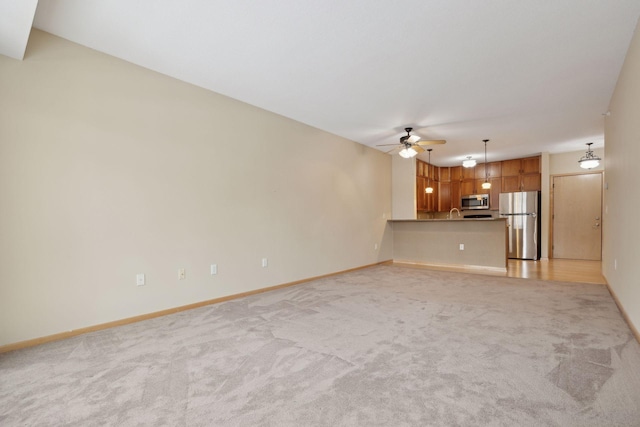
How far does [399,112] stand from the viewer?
4.52 m

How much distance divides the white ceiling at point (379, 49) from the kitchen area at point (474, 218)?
8.62 feet

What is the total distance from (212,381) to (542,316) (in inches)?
125

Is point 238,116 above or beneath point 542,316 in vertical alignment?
above

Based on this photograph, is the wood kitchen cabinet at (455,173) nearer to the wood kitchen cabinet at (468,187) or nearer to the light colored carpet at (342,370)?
the wood kitchen cabinet at (468,187)

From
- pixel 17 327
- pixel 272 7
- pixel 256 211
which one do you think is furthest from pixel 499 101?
pixel 17 327

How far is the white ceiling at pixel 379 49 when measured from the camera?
236 cm

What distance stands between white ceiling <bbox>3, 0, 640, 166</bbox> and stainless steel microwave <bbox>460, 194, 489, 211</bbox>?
3643 mm

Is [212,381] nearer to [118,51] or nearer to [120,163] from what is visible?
[120,163]

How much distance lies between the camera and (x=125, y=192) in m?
3.06

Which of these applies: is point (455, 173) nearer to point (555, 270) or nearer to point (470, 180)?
point (470, 180)

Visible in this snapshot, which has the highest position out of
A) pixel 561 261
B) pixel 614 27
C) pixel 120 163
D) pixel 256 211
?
pixel 614 27

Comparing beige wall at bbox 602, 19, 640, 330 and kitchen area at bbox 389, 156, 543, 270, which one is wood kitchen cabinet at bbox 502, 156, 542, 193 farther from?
beige wall at bbox 602, 19, 640, 330

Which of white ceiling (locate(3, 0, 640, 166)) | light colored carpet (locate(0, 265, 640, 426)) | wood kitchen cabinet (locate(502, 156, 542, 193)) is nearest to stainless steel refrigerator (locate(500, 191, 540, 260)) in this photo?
wood kitchen cabinet (locate(502, 156, 542, 193))

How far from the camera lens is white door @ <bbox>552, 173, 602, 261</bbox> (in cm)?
693
